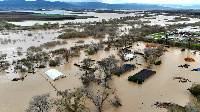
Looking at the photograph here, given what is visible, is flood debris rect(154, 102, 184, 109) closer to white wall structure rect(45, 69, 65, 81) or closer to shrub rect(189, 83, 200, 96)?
shrub rect(189, 83, 200, 96)

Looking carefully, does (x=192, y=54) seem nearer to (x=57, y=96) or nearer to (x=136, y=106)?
(x=136, y=106)

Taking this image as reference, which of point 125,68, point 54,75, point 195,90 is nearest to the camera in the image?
point 195,90

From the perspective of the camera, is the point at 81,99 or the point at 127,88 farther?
the point at 127,88

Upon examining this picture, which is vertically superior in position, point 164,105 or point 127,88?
point 127,88

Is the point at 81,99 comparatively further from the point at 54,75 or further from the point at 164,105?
the point at 164,105

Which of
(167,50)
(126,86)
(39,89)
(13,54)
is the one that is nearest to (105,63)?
(126,86)

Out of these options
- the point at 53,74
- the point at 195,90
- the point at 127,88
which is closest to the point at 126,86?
the point at 127,88

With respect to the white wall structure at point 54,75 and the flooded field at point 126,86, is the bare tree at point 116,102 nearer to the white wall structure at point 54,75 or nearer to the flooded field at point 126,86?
the flooded field at point 126,86

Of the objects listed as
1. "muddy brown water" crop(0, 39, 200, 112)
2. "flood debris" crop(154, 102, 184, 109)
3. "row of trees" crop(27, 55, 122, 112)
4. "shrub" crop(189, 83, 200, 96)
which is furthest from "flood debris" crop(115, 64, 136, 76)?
"shrub" crop(189, 83, 200, 96)

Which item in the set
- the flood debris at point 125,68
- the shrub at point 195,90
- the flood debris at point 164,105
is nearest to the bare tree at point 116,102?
the flood debris at point 164,105
